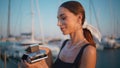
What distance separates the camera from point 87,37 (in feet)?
1.55

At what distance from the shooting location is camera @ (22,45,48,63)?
0.42 meters

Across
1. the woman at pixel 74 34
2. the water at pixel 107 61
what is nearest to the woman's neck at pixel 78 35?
the woman at pixel 74 34

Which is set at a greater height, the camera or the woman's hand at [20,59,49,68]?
the camera

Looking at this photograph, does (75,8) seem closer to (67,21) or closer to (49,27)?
(67,21)

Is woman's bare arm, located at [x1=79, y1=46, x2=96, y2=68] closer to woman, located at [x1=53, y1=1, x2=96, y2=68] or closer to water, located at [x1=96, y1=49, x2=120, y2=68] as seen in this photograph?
woman, located at [x1=53, y1=1, x2=96, y2=68]

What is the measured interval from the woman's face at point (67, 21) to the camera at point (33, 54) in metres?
0.08

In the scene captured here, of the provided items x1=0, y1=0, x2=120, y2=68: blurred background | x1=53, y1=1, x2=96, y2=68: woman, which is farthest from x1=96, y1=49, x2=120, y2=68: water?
x1=53, y1=1, x2=96, y2=68: woman

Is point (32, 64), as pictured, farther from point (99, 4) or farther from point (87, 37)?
point (99, 4)

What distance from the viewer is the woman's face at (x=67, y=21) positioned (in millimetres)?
452

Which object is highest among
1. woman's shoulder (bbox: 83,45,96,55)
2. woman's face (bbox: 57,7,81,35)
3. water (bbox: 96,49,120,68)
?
woman's face (bbox: 57,7,81,35)

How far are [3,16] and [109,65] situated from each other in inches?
71.6

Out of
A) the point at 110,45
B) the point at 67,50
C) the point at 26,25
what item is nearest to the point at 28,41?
the point at 26,25

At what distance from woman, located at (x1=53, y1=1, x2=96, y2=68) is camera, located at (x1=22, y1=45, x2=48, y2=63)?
0.20 ft

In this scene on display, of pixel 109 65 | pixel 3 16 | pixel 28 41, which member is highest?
pixel 3 16
